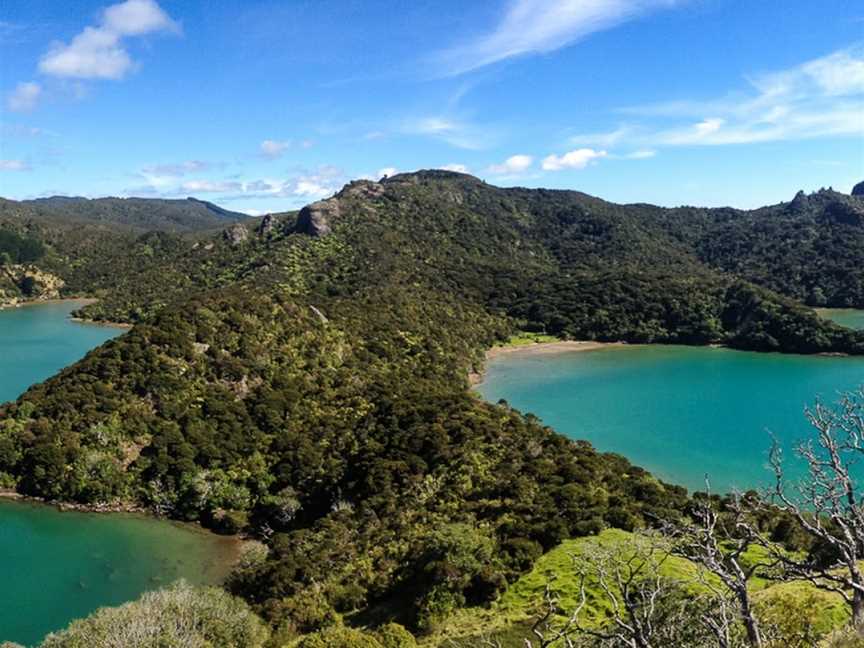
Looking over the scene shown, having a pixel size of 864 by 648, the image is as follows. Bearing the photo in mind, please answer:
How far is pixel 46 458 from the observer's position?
40.3 meters

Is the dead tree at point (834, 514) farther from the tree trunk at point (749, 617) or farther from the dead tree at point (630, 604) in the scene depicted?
the dead tree at point (630, 604)

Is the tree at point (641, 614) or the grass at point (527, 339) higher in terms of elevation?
the tree at point (641, 614)

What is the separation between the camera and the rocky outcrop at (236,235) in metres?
145

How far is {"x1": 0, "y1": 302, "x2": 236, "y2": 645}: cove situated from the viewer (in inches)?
1123

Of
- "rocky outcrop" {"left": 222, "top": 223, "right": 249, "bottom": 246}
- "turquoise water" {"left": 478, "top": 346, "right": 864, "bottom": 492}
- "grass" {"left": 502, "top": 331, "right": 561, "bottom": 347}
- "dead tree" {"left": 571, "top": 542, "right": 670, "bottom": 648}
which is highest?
"rocky outcrop" {"left": 222, "top": 223, "right": 249, "bottom": 246}

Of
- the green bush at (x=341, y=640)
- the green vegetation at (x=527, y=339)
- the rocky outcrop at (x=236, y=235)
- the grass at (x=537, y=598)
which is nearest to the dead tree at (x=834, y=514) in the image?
the grass at (x=537, y=598)

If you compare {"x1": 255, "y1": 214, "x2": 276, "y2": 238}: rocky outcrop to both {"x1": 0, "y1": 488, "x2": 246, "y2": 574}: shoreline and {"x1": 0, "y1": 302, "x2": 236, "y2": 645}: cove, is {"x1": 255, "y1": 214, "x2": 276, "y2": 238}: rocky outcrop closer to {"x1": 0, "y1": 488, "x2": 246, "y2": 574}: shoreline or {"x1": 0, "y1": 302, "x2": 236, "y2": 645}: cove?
{"x1": 0, "y1": 488, "x2": 246, "y2": 574}: shoreline

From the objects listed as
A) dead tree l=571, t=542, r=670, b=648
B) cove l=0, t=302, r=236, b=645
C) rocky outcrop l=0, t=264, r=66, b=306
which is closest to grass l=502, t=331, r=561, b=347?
cove l=0, t=302, r=236, b=645

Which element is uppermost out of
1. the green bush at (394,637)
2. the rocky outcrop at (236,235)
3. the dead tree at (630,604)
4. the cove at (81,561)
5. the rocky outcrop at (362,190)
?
the rocky outcrop at (362,190)

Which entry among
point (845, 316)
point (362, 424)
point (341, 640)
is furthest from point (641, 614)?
point (845, 316)

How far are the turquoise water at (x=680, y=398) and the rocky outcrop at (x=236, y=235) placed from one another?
8100 centimetres

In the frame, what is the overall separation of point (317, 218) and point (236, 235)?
28340 millimetres

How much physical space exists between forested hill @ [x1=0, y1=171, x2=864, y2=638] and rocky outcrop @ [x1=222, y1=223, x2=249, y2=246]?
24178 mm

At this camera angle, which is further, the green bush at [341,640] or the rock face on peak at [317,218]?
the rock face on peak at [317,218]
